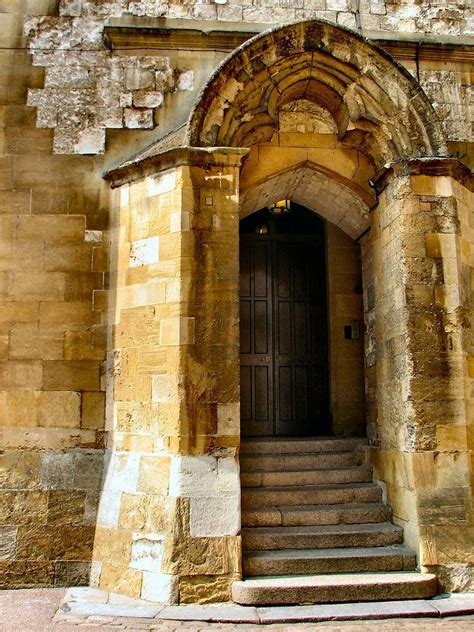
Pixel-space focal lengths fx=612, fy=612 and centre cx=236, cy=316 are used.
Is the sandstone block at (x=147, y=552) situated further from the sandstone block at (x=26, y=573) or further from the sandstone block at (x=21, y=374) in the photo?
the sandstone block at (x=21, y=374)

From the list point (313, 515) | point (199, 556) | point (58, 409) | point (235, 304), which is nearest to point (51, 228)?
point (58, 409)

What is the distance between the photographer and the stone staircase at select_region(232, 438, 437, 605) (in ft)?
13.5

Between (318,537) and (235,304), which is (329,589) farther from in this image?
(235,304)

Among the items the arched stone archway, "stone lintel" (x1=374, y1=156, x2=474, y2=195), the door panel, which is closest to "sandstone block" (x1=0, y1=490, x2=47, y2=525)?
the arched stone archway

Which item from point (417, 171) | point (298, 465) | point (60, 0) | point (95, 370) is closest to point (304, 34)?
point (417, 171)

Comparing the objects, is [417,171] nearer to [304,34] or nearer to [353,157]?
[353,157]

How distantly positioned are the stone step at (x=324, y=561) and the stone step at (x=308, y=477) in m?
0.71

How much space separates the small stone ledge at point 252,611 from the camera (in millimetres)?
3854

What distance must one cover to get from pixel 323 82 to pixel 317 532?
3702 mm

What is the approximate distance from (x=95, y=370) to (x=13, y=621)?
1.89m

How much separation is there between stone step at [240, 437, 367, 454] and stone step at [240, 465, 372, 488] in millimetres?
331

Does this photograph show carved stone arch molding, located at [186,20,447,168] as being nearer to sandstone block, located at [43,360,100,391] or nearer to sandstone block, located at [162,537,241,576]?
sandstone block, located at [43,360,100,391]

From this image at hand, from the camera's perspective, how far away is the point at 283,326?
697 cm

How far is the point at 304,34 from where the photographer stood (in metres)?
5.02
